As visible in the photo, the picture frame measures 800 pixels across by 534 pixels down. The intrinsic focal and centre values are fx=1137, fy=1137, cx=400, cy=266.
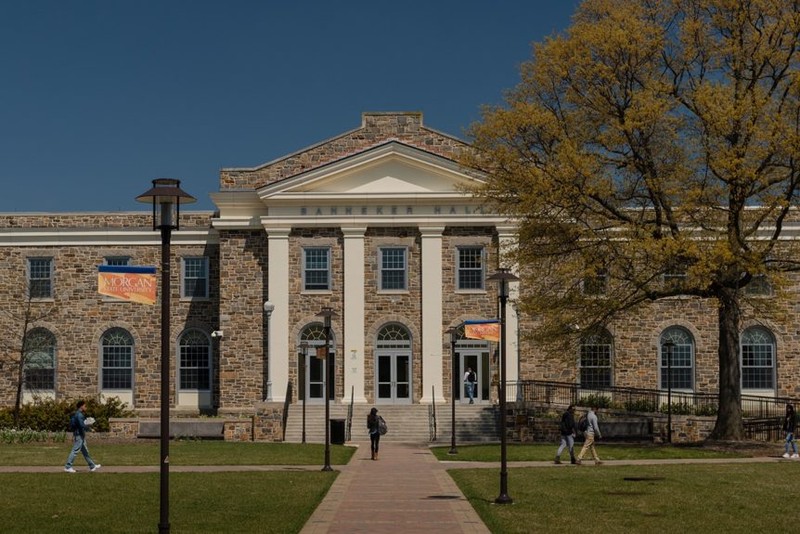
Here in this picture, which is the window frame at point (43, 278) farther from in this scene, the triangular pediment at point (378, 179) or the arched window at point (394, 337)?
the arched window at point (394, 337)

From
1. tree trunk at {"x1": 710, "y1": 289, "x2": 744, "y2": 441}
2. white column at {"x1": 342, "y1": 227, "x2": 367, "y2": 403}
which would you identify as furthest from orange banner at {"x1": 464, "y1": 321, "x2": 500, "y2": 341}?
white column at {"x1": 342, "y1": 227, "x2": 367, "y2": 403}

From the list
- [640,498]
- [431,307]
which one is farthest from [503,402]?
[431,307]

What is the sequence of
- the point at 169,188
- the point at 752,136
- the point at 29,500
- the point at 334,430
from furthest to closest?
the point at 334,430
the point at 752,136
the point at 29,500
the point at 169,188

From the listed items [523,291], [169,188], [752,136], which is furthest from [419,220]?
[169,188]

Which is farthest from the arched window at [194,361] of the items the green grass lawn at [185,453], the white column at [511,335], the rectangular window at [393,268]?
the white column at [511,335]

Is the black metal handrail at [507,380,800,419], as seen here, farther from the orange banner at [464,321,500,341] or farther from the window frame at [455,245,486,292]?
the orange banner at [464,321,500,341]

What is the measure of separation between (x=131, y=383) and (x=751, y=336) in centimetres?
2509

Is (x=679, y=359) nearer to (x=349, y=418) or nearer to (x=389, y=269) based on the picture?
(x=389, y=269)

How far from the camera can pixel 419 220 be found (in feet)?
142

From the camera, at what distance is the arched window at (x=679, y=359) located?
45.2 m

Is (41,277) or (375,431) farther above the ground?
(41,277)

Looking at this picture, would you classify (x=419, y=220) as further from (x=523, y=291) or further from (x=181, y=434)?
(x=181, y=434)

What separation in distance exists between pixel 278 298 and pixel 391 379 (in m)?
5.29

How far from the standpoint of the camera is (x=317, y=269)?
43.6 meters
